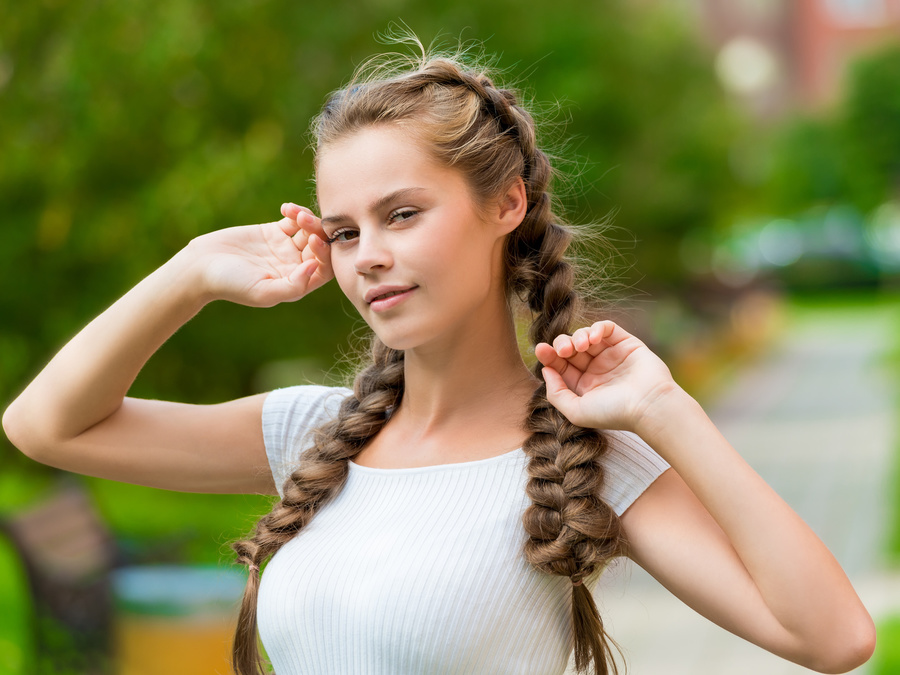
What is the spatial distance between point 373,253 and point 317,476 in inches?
20.2

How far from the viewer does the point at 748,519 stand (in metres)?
1.82

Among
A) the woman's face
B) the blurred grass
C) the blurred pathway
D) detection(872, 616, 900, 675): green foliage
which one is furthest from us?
the blurred pathway

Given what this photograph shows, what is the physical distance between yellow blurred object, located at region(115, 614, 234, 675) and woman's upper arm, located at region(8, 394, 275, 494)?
227cm

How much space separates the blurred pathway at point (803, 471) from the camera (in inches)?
232

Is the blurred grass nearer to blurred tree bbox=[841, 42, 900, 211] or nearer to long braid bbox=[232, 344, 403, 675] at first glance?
long braid bbox=[232, 344, 403, 675]

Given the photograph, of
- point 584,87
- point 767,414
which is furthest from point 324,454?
point 767,414

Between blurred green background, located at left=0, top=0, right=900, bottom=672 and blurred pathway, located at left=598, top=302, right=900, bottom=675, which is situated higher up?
blurred green background, located at left=0, top=0, right=900, bottom=672

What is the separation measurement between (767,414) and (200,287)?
11739mm

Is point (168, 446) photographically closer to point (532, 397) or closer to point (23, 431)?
point (23, 431)

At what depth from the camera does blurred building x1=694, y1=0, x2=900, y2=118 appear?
5759 centimetres

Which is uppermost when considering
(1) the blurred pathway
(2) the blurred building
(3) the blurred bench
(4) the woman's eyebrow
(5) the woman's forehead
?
(5) the woman's forehead

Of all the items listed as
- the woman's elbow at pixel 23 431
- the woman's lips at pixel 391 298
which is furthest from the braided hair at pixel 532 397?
the woman's elbow at pixel 23 431

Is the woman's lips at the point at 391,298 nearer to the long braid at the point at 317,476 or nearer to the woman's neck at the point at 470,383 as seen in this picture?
the woman's neck at the point at 470,383

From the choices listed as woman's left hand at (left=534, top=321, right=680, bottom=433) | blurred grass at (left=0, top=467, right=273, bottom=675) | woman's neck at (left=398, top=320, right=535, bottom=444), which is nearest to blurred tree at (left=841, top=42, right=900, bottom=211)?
blurred grass at (left=0, top=467, right=273, bottom=675)
